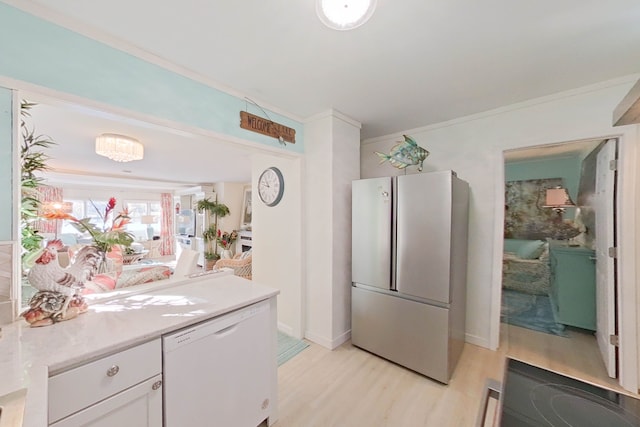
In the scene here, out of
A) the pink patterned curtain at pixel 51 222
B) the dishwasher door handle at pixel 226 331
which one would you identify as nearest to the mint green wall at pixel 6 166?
the dishwasher door handle at pixel 226 331

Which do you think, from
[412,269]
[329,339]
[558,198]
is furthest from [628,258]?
[558,198]

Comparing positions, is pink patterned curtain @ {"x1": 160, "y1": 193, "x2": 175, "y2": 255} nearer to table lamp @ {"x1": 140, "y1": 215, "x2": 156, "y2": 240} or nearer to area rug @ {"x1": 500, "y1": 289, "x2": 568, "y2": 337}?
table lamp @ {"x1": 140, "y1": 215, "x2": 156, "y2": 240}

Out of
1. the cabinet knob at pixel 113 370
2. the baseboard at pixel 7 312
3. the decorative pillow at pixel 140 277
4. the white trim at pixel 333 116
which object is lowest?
the cabinet knob at pixel 113 370

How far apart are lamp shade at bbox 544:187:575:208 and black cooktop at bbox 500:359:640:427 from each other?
429 cm

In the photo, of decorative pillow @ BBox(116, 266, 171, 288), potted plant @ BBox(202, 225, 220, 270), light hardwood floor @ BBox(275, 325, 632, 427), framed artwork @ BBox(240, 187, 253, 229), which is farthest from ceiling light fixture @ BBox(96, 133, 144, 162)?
framed artwork @ BBox(240, 187, 253, 229)

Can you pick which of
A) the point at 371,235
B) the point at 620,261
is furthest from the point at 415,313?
the point at 620,261

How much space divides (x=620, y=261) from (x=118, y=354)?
10.3ft

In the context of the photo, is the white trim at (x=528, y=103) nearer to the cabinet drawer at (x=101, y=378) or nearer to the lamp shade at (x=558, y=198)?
the lamp shade at (x=558, y=198)

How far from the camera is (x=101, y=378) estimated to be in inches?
34.5

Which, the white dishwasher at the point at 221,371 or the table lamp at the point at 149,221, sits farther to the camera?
the table lamp at the point at 149,221

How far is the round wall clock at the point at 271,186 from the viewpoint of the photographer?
271 cm

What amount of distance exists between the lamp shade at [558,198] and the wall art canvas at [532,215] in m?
0.20

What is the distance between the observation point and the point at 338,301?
7.90 feet

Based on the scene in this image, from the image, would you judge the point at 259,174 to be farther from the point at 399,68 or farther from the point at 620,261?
the point at 620,261
